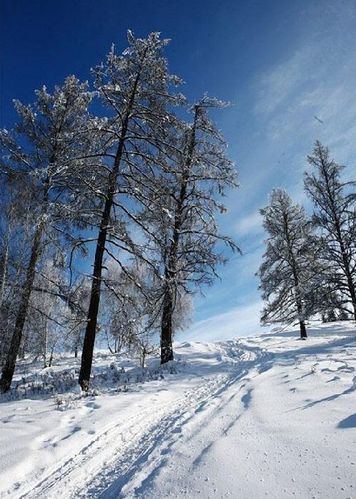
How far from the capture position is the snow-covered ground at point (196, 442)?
3138mm

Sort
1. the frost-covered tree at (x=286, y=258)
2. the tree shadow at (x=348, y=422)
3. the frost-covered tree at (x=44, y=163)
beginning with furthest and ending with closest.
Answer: the frost-covered tree at (x=286, y=258) → the frost-covered tree at (x=44, y=163) → the tree shadow at (x=348, y=422)

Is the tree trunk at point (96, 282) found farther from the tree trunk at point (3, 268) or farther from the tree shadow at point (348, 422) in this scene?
the tree shadow at point (348, 422)

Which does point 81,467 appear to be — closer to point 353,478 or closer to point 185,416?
point 185,416

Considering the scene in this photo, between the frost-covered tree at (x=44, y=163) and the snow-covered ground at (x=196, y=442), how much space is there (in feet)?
15.1

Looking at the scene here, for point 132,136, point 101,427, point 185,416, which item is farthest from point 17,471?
point 132,136

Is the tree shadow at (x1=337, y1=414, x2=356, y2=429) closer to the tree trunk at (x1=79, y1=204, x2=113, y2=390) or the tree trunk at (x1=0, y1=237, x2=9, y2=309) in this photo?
the tree trunk at (x1=79, y1=204, x2=113, y2=390)

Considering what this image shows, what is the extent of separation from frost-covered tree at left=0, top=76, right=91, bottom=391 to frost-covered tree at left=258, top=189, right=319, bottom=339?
1328cm

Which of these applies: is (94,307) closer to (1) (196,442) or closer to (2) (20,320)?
(2) (20,320)

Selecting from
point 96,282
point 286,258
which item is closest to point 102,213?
point 96,282

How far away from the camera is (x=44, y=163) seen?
13656mm

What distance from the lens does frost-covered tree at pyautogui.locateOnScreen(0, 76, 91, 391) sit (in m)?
9.34

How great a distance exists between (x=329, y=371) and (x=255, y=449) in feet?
13.6

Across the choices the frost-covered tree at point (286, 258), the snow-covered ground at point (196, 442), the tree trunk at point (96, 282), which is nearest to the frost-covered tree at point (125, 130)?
the tree trunk at point (96, 282)

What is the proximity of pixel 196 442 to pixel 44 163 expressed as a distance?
494 inches
